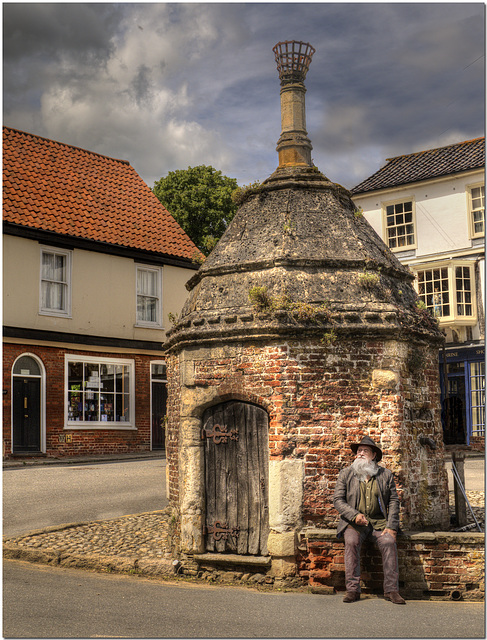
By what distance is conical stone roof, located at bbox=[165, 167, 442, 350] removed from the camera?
945 cm

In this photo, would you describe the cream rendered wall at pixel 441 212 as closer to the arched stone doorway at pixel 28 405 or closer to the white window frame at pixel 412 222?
the white window frame at pixel 412 222

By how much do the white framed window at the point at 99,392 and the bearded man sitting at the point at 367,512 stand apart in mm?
13257

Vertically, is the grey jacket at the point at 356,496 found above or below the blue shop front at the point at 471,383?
below

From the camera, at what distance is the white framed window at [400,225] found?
88.9ft

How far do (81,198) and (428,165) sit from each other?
12.4 metres

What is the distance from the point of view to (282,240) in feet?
33.4

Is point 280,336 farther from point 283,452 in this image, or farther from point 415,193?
point 415,193

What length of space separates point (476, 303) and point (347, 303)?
54.7 ft

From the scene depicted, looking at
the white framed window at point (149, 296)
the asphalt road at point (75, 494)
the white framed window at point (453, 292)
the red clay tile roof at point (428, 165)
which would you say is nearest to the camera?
the asphalt road at point (75, 494)

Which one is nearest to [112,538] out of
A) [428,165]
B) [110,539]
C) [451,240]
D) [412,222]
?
[110,539]

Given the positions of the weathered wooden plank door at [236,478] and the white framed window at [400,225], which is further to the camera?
the white framed window at [400,225]

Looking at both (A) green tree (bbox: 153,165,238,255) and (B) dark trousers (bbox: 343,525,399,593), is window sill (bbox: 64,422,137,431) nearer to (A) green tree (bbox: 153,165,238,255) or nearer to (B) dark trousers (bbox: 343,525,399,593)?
(A) green tree (bbox: 153,165,238,255)

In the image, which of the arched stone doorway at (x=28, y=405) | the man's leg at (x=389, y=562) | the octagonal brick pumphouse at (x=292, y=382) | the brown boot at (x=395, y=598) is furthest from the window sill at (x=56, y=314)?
the brown boot at (x=395, y=598)

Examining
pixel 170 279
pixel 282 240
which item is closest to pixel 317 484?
pixel 282 240
